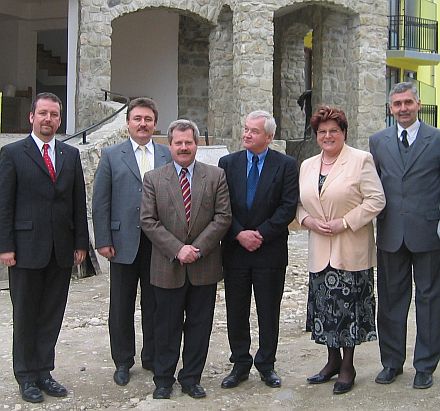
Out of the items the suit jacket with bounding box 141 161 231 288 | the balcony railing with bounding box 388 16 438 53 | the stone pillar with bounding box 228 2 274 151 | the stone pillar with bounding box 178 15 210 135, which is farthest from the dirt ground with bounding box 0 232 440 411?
the balcony railing with bounding box 388 16 438 53

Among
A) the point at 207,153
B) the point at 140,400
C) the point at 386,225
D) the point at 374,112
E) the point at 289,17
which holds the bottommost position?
the point at 140,400

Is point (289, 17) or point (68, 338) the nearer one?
point (68, 338)

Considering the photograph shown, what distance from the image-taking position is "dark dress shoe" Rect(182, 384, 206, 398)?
15.0ft

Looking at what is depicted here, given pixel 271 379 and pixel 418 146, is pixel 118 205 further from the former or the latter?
pixel 418 146

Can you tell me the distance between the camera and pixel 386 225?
4.77m

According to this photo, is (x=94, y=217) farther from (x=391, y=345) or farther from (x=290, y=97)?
(x=290, y=97)

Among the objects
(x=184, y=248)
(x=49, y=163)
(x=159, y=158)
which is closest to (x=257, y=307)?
(x=184, y=248)

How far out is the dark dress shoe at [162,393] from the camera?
4.56 meters

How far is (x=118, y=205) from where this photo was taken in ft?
15.8

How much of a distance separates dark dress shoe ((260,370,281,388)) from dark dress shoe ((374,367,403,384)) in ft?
2.13

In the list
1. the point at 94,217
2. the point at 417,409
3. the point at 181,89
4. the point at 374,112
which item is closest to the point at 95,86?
the point at 181,89

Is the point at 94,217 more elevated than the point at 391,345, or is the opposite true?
the point at 94,217

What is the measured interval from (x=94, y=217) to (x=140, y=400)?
120 centimetres

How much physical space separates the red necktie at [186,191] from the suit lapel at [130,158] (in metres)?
0.38
